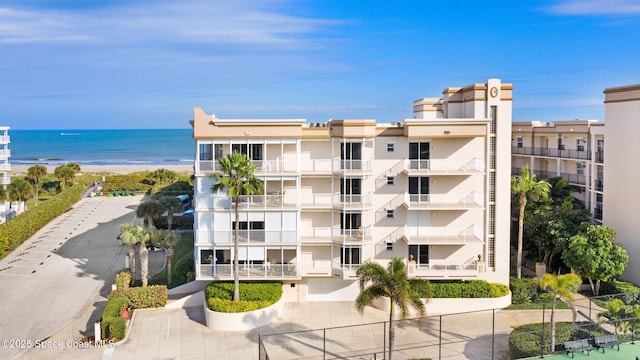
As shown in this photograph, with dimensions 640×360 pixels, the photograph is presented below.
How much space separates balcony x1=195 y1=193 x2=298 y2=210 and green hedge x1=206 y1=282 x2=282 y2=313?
401 cm

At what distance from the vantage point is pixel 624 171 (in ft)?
114

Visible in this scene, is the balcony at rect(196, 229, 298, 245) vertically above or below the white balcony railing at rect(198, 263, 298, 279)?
above

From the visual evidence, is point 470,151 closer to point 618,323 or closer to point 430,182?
point 430,182

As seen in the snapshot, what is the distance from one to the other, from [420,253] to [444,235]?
5.38 feet

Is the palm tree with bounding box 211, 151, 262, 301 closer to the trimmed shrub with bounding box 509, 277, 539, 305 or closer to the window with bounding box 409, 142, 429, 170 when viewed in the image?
the window with bounding box 409, 142, 429, 170

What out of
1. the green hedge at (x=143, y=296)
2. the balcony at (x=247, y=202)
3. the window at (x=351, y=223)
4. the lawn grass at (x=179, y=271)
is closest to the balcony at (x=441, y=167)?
the window at (x=351, y=223)

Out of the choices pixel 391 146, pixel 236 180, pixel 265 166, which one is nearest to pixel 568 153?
pixel 391 146

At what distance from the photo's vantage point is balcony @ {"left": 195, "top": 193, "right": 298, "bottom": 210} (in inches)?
1212

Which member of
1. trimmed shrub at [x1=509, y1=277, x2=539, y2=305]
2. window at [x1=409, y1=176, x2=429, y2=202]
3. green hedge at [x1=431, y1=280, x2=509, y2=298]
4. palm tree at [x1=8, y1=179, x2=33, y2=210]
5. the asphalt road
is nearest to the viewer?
the asphalt road

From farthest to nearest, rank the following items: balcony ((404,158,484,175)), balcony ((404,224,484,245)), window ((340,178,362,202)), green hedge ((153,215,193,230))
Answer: green hedge ((153,215,193,230)) → window ((340,178,362,202)) → balcony ((404,224,484,245)) → balcony ((404,158,484,175))

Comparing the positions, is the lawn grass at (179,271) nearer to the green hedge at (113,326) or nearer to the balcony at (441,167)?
the green hedge at (113,326)

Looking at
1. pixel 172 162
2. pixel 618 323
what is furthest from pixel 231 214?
pixel 172 162

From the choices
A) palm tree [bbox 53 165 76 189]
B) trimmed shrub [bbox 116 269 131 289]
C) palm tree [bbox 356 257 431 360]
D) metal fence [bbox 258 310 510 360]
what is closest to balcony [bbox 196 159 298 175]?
trimmed shrub [bbox 116 269 131 289]

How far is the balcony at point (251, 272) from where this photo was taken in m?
30.6
